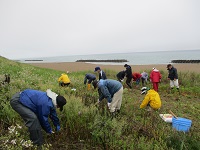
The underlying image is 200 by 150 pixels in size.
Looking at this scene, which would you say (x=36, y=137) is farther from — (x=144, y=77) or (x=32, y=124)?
(x=144, y=77)

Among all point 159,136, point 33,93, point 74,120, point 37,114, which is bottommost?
point 159,136

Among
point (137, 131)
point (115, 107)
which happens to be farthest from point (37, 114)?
point (115, 107)

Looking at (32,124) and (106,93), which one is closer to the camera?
(32,124)

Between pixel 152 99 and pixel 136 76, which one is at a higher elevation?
pixel 136 76

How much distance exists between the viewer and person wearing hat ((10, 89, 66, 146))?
389 cm

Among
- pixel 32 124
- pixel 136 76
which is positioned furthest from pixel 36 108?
pixel 136 76

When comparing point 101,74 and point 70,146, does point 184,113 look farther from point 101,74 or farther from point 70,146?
point 70,146

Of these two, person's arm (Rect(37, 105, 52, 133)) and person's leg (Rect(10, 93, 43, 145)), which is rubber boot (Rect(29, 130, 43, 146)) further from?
person's arm (Rect(37, 105, 52, 133))

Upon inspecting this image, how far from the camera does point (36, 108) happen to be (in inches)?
159

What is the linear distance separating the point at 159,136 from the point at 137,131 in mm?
556

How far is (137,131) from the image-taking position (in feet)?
16.0

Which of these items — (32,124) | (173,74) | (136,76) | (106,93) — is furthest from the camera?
(136,76)

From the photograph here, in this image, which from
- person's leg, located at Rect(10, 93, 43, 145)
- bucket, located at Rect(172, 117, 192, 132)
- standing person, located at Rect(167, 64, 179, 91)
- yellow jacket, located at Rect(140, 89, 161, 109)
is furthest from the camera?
standing person, located at Rect(167, 64, 179, 91)

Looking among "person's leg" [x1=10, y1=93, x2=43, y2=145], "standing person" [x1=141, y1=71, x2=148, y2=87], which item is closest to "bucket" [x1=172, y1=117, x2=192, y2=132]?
"person's leg" [x1=10, y1=93, x2=43, y2=145]
